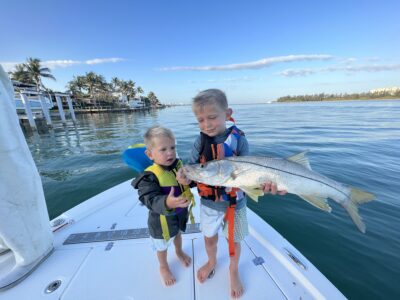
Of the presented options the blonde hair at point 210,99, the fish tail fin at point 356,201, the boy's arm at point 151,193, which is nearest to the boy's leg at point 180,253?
the boy's arm at point 151,193

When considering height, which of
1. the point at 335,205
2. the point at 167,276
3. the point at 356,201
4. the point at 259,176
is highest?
the point at 259,176

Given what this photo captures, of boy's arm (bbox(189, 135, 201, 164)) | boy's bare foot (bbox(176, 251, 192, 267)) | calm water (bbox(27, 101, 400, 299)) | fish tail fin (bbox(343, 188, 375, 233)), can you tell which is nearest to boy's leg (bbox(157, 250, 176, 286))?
boy's bare foot (bbox(176, 251, 192, 267))

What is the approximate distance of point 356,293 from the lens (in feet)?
9.85

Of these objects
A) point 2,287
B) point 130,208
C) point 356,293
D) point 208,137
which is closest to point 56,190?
point 130,208

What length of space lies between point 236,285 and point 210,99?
211 cm

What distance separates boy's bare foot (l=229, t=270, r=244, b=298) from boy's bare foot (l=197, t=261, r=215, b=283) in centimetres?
29

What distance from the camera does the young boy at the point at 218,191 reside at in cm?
207

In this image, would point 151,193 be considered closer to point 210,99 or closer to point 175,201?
point 175,201

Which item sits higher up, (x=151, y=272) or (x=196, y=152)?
(x=196, y=152)

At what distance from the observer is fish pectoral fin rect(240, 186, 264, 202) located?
6.27 ft

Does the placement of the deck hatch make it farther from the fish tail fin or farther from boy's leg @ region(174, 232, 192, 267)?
the fish tail fin

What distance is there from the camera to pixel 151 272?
231 centimetres

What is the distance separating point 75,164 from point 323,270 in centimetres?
1079

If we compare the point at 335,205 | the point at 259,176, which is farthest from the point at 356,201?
the point at 335,205
